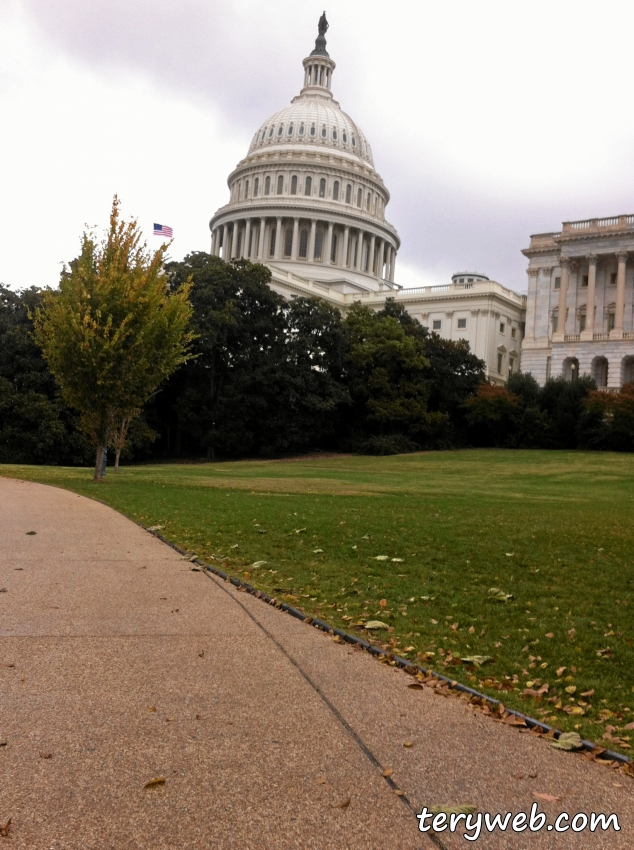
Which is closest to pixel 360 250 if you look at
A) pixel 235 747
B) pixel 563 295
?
pixel 563 295

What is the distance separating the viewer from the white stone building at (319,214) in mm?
112188

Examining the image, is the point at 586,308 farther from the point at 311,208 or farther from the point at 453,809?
the point at 453,809

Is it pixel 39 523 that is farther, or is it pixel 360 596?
pixel 39 523

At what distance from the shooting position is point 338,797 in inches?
177

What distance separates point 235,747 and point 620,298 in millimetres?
83124

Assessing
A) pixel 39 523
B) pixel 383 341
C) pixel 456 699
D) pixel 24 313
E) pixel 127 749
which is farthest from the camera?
pixel 383 341

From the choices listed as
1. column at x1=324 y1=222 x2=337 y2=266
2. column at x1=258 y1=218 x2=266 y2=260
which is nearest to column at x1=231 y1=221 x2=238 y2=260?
column at x1=258 y1=218 x2=266 y2=260

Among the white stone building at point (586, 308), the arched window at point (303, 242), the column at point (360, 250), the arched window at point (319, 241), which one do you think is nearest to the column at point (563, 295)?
the white stone building at point (586, 308)

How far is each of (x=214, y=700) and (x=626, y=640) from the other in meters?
4.35

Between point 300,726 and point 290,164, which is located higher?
point 290,164

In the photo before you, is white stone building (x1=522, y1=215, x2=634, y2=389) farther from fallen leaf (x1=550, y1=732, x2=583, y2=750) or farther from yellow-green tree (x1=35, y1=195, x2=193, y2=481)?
fallen leaf (x1=550, y1=732, x2=583, y2=750)

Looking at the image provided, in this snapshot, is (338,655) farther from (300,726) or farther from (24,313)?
(24,313)

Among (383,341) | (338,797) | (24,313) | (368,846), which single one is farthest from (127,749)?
(383,341)

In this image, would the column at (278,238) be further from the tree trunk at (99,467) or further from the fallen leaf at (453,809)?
the fallen leaf at (453,809)
